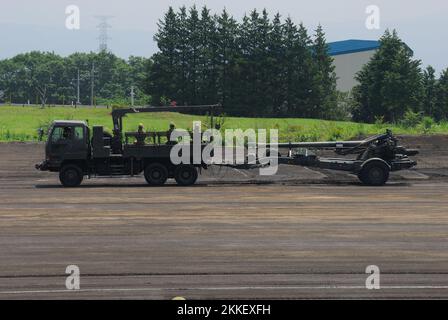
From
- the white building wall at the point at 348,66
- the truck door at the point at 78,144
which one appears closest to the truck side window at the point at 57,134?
the truck door at the point at 78,144

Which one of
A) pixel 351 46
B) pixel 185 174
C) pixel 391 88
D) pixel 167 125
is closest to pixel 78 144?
pixel 185 174

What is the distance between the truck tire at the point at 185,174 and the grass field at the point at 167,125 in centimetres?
1565

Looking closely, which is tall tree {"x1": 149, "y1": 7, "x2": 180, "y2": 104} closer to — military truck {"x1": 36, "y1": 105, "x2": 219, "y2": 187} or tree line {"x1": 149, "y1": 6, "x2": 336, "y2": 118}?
tree line {"x1": 149, "y1": 6, "x2": 336, "y2": 118}

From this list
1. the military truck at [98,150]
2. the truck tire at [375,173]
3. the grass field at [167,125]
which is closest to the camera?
the military truck at [98,150]

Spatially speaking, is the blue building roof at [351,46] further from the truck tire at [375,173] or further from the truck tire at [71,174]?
the truck tire at [71,174]

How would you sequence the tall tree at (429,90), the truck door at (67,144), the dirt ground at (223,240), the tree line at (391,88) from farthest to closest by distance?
the tall tree at (429,90) < the tree line at (391,88) < the truck door at (67,144) < the dirt ground at (223,240)

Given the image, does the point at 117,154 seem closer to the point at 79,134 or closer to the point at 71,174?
the point at 79,134

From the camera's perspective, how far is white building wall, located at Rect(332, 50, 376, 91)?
105m

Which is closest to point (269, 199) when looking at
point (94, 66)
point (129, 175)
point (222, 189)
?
point (222, 189)

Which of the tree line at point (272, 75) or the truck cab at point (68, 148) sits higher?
the tree line at point (272, 75)

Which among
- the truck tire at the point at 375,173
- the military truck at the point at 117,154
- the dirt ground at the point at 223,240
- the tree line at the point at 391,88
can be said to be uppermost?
the tree line at the point at 391,88

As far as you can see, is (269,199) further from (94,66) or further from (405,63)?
(94,66)

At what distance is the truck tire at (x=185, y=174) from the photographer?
29.7 m

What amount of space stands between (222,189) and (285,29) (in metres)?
63.7
